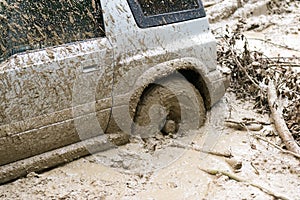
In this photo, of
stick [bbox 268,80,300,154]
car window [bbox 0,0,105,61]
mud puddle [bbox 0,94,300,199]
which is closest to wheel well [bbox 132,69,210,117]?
mud puddle [bbox 0,94,300,199]

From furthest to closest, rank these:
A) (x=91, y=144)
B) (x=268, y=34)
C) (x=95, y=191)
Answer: (x=268, y=34)
(x=91, y=144)
(x=95, y=191)

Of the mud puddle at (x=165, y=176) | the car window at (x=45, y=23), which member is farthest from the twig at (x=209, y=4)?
the car window at (x=45, y=23)

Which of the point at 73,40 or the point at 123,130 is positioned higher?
the point at 73,40

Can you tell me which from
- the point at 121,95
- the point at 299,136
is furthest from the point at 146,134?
the point at 299,136

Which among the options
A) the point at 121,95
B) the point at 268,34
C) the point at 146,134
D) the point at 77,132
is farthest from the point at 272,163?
the point at 268,34

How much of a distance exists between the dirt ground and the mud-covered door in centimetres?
28

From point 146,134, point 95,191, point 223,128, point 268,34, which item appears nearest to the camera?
point 95,191

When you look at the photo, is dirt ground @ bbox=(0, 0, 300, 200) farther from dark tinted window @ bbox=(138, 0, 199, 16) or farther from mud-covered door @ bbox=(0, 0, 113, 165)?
dark tinted window @ bbox=(138, 0, 199, 16)

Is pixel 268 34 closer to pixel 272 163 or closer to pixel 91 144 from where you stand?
pixel 272 163

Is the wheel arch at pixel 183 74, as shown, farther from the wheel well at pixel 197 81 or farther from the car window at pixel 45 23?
the car window at pixel 45 23

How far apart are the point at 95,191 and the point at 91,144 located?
0.44m

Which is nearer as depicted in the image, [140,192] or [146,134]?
[140,192]

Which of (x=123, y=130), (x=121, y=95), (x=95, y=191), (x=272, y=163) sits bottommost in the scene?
(x=272, y=163)

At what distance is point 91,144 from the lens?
370 cm
